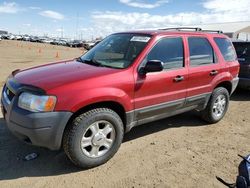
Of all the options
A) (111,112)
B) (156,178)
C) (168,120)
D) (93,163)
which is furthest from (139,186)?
(168,120)

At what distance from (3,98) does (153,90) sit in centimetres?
222

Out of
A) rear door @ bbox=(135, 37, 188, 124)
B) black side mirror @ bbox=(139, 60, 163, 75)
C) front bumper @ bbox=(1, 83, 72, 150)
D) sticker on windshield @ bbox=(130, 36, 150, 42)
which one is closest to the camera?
front bumper @ bbox=(1, 83, 72, 150)

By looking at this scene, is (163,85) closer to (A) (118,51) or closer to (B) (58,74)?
(A) (118,51)

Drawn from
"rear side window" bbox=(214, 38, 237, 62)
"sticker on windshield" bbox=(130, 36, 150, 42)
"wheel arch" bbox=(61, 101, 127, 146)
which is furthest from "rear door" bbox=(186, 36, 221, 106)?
"wheel arch" bbox=(61, 101, 127, 146)

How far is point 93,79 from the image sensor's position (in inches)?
151

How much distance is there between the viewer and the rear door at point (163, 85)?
436cm

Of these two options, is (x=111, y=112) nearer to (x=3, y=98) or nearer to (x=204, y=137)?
(x=3, y=98)

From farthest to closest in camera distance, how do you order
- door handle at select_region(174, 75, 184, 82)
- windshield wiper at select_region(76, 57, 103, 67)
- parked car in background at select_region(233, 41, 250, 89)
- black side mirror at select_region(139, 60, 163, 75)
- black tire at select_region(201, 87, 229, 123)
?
parked car in background at select_region(233, 41, 250, 89) → black tire at select_region(201, 87, 229, 123) → door handle at select_region(174, 75, 184, 82) → windshield wiper at select_region(76, 57, 103, 67) → black side mirror at select_region(139, 60, 163, 75)

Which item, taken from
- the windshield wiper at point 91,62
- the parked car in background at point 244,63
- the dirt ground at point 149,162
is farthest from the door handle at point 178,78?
the parked car in background at point 244,63

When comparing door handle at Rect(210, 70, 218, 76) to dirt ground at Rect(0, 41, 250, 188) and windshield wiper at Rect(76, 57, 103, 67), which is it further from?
windshield wiper at Rect(76, 57, 103, 67)

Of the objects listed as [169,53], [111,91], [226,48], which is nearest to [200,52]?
[169,53]

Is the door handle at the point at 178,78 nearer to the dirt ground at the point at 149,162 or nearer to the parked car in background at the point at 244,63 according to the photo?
the dirt ground at the point at 149,162

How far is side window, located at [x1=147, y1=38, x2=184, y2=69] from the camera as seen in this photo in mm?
4593

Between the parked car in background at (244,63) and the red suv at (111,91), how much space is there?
2944 millimetres
